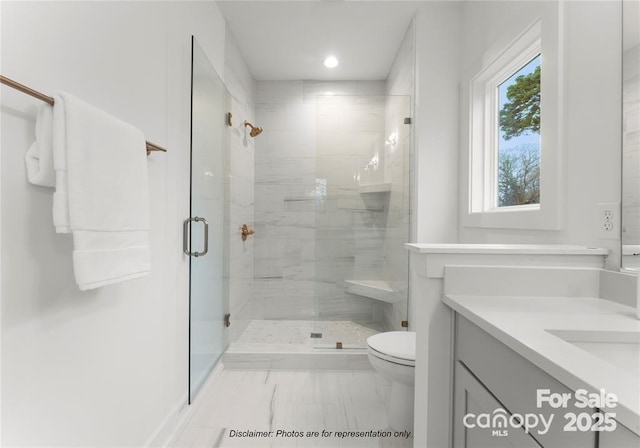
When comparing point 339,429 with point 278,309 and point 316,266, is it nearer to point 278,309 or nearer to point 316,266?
point 316,266

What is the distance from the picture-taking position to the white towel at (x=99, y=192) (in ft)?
2.88

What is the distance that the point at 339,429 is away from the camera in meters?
1.80

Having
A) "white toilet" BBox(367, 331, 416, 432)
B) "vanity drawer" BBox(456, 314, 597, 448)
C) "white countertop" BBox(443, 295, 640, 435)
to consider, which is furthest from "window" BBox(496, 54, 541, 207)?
"vanity drawer" BBox(456, 314, 597, 448)

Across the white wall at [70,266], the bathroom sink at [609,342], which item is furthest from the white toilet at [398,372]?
the white wall at [70,266]

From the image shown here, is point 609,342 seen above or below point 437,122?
below

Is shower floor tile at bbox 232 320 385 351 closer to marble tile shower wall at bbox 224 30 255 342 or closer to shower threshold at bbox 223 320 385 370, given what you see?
shower threshold at bbox 223 320 385 370

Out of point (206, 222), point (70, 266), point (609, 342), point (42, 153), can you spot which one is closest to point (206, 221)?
point (206, 222)

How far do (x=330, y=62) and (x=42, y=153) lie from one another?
2705 millimetres

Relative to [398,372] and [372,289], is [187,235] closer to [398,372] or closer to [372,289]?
[398,372]

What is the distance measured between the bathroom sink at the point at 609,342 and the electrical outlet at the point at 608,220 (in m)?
0.51

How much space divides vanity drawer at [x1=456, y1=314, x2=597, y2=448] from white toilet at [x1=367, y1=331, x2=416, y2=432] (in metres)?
0.64

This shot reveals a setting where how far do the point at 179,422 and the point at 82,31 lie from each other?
5.63 feet

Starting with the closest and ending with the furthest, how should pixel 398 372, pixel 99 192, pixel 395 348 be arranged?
pixel 99 192 < pixel 398 372 < pixel 395 348

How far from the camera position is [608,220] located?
3.99 ft
